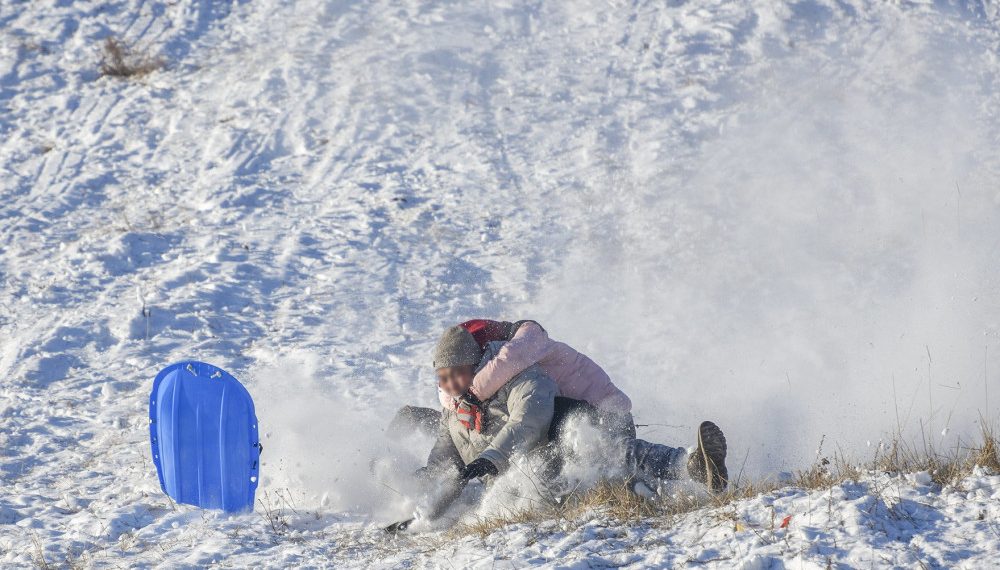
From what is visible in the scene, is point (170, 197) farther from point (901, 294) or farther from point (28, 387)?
point (901, 294)

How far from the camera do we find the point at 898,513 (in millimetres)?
3721

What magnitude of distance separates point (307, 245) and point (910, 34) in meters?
7.28

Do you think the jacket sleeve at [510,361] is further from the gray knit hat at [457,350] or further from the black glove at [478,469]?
the black glove at [478,469]

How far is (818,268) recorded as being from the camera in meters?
7.75

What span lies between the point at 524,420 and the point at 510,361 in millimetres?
328

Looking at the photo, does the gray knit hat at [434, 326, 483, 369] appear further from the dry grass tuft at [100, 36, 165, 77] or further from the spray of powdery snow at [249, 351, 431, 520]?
the dry grass tuft at [100, 36, 165, 77]

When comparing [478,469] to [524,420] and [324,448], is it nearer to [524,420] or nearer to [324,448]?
[524,420]

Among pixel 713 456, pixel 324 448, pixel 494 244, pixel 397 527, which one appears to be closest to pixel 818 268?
pixel 494 244

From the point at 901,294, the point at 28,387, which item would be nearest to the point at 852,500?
the point at 901,294

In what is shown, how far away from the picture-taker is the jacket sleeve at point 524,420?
473 cm

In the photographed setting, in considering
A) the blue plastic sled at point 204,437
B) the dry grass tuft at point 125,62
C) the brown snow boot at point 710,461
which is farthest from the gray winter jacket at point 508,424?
the dry grass tuft at point 125,62

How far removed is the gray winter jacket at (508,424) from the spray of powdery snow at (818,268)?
1441 millimetres

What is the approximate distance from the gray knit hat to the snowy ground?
93 cm

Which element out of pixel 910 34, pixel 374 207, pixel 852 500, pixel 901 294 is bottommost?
pixel 374 207
